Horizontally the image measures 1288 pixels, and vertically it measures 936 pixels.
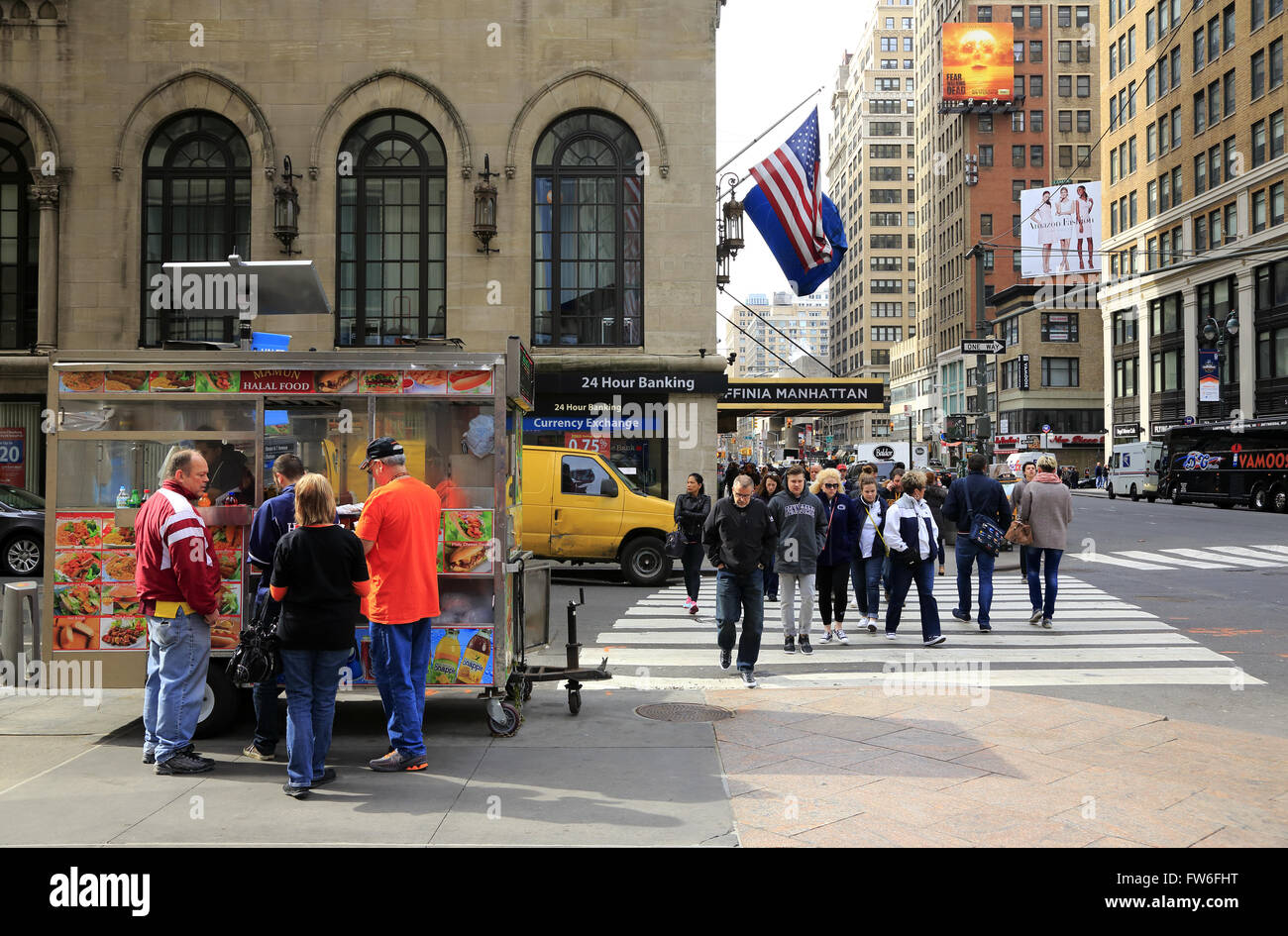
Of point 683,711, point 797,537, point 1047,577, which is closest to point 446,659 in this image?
point 683,711

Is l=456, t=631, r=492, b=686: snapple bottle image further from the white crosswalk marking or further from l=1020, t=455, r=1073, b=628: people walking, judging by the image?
l=1020, t=455, r=1073, b=628: people walking

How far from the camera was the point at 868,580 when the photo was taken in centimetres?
1248

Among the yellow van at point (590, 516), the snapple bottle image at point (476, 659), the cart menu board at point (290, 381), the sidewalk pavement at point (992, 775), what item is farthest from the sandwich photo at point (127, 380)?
the yellow van at point (590, 516)

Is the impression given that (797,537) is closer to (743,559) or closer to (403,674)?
(743,559)

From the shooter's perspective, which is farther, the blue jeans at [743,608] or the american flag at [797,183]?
the american flag at [797,183]

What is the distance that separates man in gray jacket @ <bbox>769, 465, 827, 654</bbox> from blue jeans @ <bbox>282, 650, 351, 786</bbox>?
18.0ft

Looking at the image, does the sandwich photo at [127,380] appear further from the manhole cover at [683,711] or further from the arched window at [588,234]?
the arched window at [588,234]

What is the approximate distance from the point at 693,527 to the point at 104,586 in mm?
7968

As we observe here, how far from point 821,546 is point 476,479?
4.54 meters

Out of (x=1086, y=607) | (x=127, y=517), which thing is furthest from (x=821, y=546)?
Result: (x=127, y=517)

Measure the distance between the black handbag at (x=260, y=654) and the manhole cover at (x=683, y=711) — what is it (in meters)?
2.92

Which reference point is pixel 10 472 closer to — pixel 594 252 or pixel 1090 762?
pixel 594 252

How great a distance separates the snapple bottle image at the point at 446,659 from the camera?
7.57m
